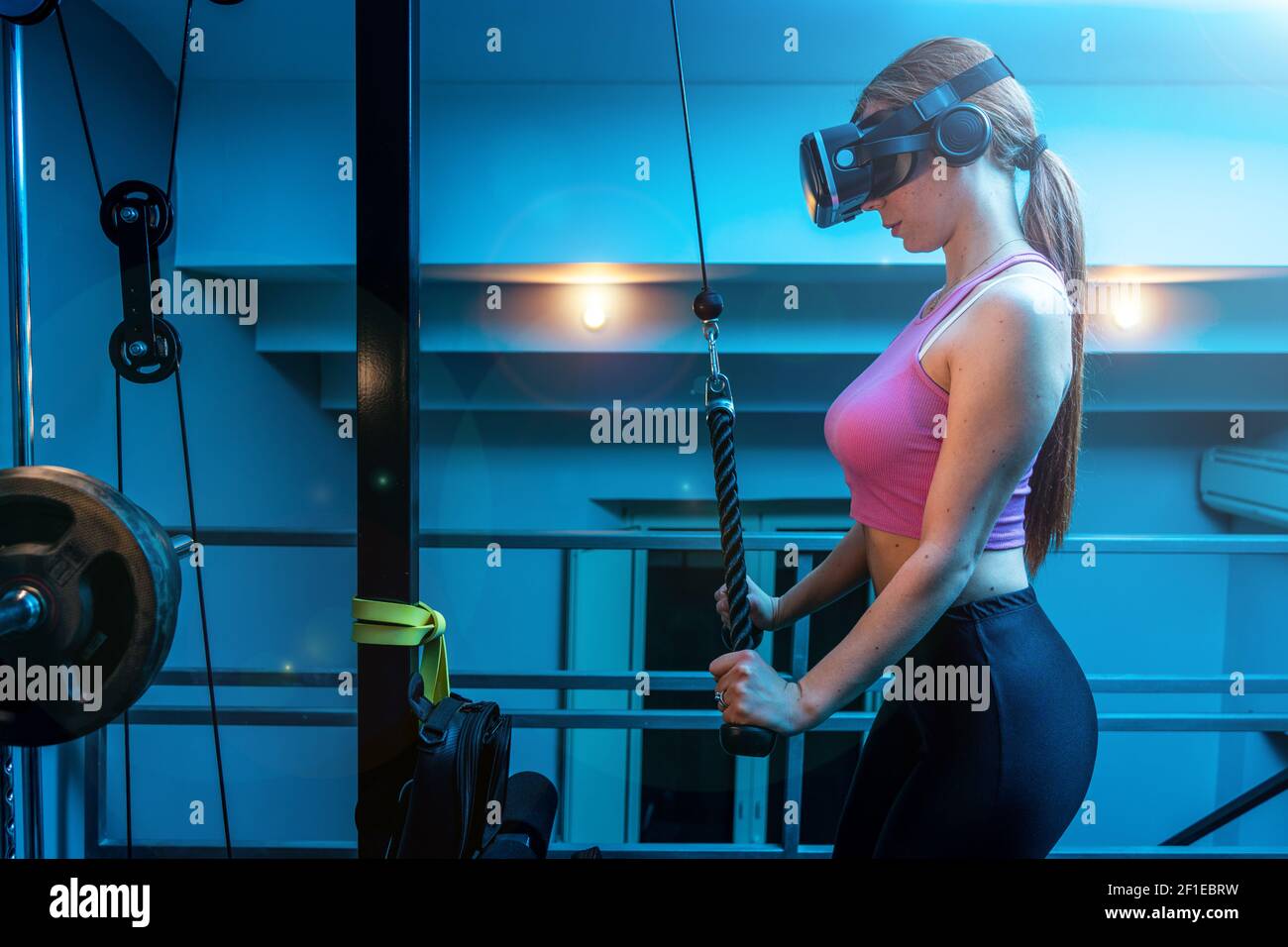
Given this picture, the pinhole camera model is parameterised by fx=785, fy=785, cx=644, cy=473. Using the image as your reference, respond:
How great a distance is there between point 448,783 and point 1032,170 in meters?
0.91

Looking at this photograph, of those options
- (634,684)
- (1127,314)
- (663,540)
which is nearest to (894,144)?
(663,540)

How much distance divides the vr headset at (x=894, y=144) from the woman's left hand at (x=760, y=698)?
0.50 m

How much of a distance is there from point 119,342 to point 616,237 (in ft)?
4.86

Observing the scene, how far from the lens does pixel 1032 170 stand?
0.85 meters

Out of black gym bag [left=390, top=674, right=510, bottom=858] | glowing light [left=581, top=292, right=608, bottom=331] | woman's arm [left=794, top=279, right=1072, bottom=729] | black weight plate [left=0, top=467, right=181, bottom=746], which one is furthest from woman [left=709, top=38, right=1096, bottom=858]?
glowing light [left=581, top=292, right=608, bottom=331]

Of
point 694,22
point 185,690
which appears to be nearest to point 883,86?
point 694,22

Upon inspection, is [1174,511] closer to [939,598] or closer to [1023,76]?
[1023,76]

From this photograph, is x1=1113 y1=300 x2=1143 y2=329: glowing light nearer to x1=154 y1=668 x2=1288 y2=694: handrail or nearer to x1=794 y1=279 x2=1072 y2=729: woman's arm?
x1=154 y1=668 x2=1288 y2=694: handrail

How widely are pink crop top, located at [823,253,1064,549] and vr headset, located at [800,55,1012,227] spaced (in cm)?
14

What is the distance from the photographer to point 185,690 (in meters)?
2.83

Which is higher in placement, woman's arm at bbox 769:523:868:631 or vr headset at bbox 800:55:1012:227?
vr headset at bbox 800:55:1012:227

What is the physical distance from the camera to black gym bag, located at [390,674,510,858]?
0.82 meters

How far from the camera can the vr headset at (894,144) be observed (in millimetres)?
782

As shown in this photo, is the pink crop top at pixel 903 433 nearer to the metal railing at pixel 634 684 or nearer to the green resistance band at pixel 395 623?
the green resistance band at pixel 395 623
